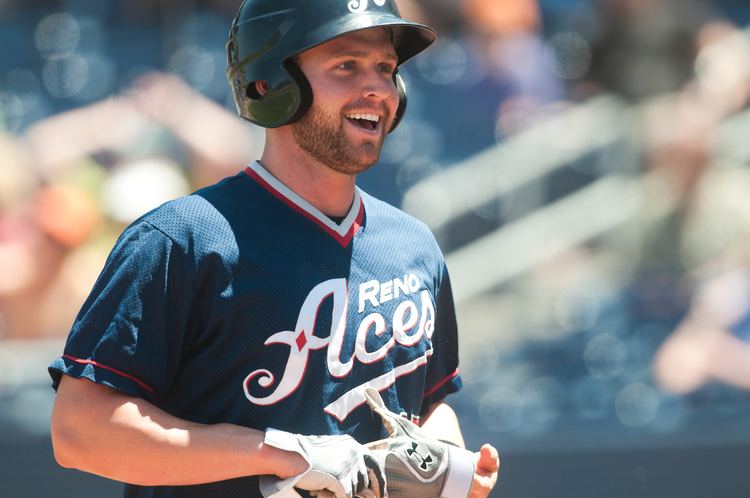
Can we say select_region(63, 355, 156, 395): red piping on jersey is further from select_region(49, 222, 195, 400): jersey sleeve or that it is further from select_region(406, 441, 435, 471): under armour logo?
select_region(406, 441, 435, 471): under armour logo

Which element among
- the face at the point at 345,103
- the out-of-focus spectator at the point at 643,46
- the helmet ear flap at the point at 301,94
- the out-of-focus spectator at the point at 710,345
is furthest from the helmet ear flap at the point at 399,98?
the out-of-focus spectator at the point at 643,46

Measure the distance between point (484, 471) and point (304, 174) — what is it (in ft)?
2.29

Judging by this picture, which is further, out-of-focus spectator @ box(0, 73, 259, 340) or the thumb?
out-of-focus spectator @ box(0, 73, 259, 340)

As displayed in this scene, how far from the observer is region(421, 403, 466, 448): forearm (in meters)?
2.45

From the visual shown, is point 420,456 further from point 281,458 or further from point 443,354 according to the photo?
point 443,354

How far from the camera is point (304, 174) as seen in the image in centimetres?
Answer: 228

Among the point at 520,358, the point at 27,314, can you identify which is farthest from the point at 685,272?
the point at 27,314

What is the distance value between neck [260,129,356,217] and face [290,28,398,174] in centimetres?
3

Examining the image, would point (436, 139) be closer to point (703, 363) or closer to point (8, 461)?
point (703, 363)

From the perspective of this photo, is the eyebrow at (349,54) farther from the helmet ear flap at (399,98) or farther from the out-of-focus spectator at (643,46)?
the out-of-focus spectator at (643,46)

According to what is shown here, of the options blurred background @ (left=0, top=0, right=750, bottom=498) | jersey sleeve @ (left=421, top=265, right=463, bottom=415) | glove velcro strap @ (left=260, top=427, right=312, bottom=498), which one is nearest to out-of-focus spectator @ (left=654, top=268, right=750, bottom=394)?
blurred background @ (left=0, top=0, right=750, bottom=498)

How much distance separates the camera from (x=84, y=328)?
1979 mm

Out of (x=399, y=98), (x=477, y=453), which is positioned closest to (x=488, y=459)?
(x=477, y=453)

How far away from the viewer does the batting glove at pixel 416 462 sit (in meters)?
2.03
